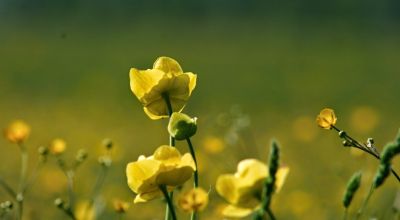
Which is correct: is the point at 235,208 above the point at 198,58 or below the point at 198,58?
above

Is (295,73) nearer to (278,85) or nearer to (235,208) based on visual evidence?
(278,85)

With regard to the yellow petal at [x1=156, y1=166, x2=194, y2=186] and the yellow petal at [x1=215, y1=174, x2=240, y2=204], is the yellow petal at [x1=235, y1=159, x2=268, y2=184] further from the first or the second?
the yellow petal at [x1=156, y1=166, x2=194, y2=186]

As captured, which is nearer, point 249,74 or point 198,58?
point 249,74

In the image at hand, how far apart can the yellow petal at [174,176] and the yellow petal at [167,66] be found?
0.25 metres

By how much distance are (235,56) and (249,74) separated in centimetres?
481

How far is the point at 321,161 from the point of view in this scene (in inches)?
205

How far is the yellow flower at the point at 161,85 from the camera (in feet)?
5.00

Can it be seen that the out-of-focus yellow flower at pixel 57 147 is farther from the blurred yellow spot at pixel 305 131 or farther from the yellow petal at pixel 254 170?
the blurred yellow spot at pixel 305 131

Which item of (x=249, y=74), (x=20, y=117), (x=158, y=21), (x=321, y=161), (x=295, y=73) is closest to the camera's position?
(x=321, y=161)

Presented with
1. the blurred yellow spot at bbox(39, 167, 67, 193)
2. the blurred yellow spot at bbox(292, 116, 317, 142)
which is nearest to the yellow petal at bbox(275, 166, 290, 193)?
the blurred yellow spot at bbox(39, 167, 67, 193)

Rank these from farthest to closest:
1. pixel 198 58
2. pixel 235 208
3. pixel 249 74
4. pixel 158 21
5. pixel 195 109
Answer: pixel 158 21, pixel 198 58, pixel 249 74, pixel 195 109, pixel 235 208

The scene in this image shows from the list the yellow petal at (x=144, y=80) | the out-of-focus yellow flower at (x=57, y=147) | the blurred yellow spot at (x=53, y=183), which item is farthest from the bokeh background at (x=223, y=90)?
the yellow petal at (x=144, y=80)

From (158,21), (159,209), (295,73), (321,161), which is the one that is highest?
(159,209)

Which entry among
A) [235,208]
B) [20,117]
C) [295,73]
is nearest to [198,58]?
[295,73]
